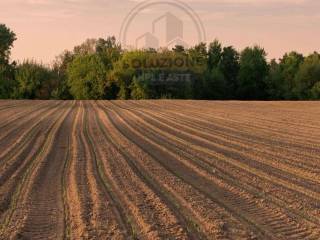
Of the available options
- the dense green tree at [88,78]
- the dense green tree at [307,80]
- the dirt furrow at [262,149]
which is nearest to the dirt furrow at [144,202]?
the dirt furrow at [262,149]

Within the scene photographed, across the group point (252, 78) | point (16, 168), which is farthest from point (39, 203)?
point (252, 78)

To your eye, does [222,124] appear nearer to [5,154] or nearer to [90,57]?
[5,154]

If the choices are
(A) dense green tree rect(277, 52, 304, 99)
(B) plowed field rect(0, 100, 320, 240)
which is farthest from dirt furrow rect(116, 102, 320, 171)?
(A) dense green tree rect(277, 52, 304, 99)

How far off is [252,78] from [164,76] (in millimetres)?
13920

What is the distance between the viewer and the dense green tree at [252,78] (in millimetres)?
69188

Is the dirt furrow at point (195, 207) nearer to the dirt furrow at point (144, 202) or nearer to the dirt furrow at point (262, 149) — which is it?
the dirt furrow at point (144, 202)

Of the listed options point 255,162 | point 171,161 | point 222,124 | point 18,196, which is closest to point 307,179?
point 255,162

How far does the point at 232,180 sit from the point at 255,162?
7.15 ft

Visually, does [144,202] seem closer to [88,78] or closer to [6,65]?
[88,78]

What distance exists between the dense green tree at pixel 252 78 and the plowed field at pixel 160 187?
174ft

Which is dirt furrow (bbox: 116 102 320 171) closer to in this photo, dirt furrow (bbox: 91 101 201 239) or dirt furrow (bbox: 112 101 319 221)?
dirt furrow (bbox: 112 101 319 221)

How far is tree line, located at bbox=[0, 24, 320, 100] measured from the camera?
62844 millimetres

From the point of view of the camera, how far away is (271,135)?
17.2 m

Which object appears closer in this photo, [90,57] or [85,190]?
[85,190]
